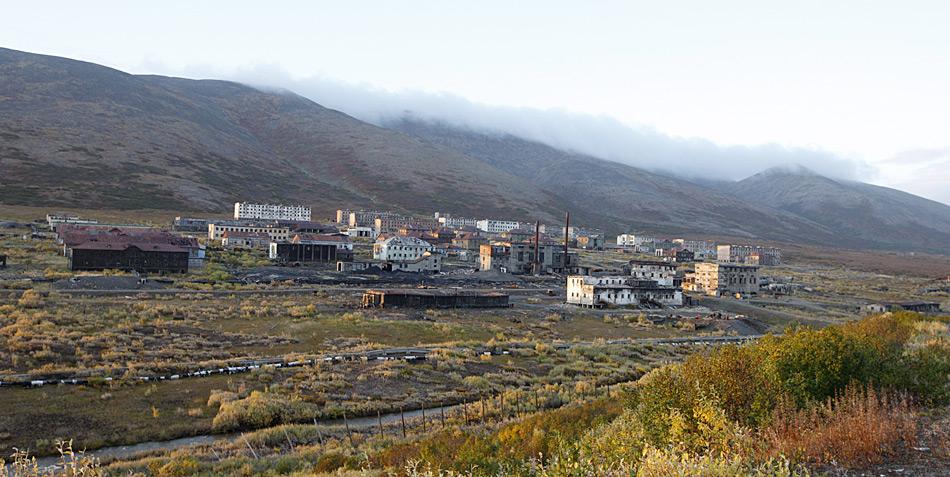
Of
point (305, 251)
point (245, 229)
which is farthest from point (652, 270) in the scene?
point (245, 229)

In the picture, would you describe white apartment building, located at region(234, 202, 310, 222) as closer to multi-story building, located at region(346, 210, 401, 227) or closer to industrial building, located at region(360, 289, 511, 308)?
multi-story building, located at region(346, 210, 401, 227)

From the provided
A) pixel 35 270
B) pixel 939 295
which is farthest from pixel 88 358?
pixel 939 295

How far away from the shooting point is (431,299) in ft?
215

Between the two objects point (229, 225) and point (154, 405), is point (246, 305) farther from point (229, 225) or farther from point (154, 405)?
point (229, 225)

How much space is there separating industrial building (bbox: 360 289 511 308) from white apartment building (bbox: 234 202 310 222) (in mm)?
126102

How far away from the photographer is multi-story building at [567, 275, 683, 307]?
75250 millimetres

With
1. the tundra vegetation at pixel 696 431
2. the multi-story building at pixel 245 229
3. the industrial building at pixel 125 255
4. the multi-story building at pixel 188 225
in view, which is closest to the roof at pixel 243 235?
the multi-story building at pixel 245 229

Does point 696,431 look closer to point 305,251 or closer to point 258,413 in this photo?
point 258,413

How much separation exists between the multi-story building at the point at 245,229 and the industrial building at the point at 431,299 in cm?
6548

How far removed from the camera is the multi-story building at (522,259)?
109938 millimetres

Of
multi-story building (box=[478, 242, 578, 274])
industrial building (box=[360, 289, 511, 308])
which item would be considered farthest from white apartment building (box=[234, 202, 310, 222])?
industrial building (box=[360, 289, 511, 308])

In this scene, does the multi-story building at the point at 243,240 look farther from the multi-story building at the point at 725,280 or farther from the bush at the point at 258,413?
the bush at the point at 258,413

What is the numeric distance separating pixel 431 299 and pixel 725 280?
50180 mm

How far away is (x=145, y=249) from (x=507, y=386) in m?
62.9
